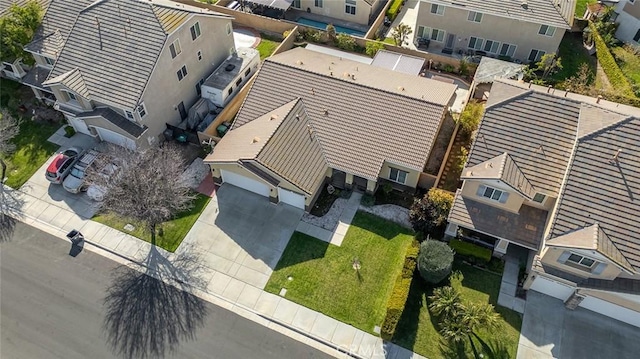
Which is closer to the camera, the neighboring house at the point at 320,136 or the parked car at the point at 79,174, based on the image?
the neighboring house at the point at 320,136

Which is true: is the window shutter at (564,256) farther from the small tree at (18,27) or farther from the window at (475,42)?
the small tree at (18,27)

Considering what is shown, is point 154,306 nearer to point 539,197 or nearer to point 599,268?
point 539,197

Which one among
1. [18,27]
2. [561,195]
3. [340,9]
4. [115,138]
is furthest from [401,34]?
[18,27]

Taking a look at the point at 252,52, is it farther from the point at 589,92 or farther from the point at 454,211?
the point at 589,92

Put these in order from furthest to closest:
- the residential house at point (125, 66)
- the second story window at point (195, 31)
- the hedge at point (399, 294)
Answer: the second story window at point (195, 31)
the residential house at point (125, 66)
the hedge at point (399, 294)

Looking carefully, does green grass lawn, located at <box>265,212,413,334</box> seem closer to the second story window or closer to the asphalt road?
the asphalt road

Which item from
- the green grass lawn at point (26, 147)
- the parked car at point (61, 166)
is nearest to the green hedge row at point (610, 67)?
the parked car at point (61, 166)
